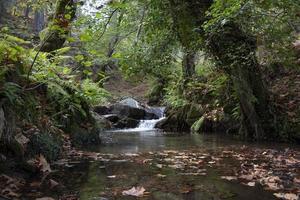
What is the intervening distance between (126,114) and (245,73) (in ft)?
29.8

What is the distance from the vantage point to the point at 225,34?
27.2 ft

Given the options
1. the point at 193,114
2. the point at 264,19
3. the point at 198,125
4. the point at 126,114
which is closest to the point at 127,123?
the point at 126,114

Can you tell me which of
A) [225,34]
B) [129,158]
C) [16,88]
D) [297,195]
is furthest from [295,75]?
[16,88]

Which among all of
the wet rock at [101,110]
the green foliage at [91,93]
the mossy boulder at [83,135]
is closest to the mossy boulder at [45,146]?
the mossy boulder at [83,135]

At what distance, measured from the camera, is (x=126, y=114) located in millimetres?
16969

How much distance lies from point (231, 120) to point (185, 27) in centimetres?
372

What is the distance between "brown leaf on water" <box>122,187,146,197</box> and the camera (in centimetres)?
359

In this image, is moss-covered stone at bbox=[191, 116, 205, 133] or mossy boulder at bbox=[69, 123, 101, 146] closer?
mossy boulder at bbox=[69, 123, 101, 146]

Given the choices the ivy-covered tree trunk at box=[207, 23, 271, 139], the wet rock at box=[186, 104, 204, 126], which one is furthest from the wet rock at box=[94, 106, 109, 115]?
the ivy-covered tree trunk at box=[207, 23, 271, 139]

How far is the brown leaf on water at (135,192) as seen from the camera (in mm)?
3594

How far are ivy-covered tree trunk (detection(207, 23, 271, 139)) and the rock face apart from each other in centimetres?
730

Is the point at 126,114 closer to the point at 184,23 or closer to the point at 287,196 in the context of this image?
the point at 184,23

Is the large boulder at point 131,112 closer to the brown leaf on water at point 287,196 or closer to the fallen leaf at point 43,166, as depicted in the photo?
the fallen leaf at point 43,166

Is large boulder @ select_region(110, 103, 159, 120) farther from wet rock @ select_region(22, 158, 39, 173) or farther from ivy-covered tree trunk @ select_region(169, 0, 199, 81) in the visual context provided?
wet rock @ select_region(22, 158, 39, 173)
